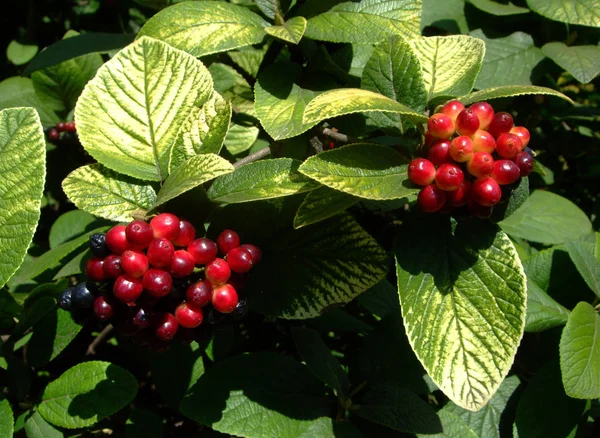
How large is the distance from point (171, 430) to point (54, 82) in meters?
1.14

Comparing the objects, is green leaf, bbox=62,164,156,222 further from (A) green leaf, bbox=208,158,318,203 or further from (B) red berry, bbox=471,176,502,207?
(B) red berry, bbox=471,176,502,207

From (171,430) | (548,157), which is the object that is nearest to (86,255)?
(171,430)

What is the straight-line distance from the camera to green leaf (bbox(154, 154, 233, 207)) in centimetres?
95

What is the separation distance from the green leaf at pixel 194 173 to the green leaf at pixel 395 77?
417 millimetres

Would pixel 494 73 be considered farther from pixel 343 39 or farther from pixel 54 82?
pixel 54 82

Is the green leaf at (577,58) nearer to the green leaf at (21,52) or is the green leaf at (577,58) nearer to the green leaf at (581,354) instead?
the green leaf at (581,354)

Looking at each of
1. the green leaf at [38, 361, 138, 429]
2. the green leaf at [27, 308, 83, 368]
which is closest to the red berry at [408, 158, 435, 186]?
the green leaf at [38, 361, 138, 429]

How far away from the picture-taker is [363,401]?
Answer: 136 cm

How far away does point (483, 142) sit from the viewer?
1.04 m

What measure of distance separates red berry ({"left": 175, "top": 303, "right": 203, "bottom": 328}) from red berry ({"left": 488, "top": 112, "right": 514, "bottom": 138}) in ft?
2.04

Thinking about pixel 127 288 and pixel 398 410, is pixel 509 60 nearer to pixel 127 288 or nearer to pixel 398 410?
pixel 398 410

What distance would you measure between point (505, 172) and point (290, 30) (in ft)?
1.89

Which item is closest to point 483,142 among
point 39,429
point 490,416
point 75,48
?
point 490,416

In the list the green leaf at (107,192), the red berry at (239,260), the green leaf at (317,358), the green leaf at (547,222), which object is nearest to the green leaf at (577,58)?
the green leaf at (547,222)
